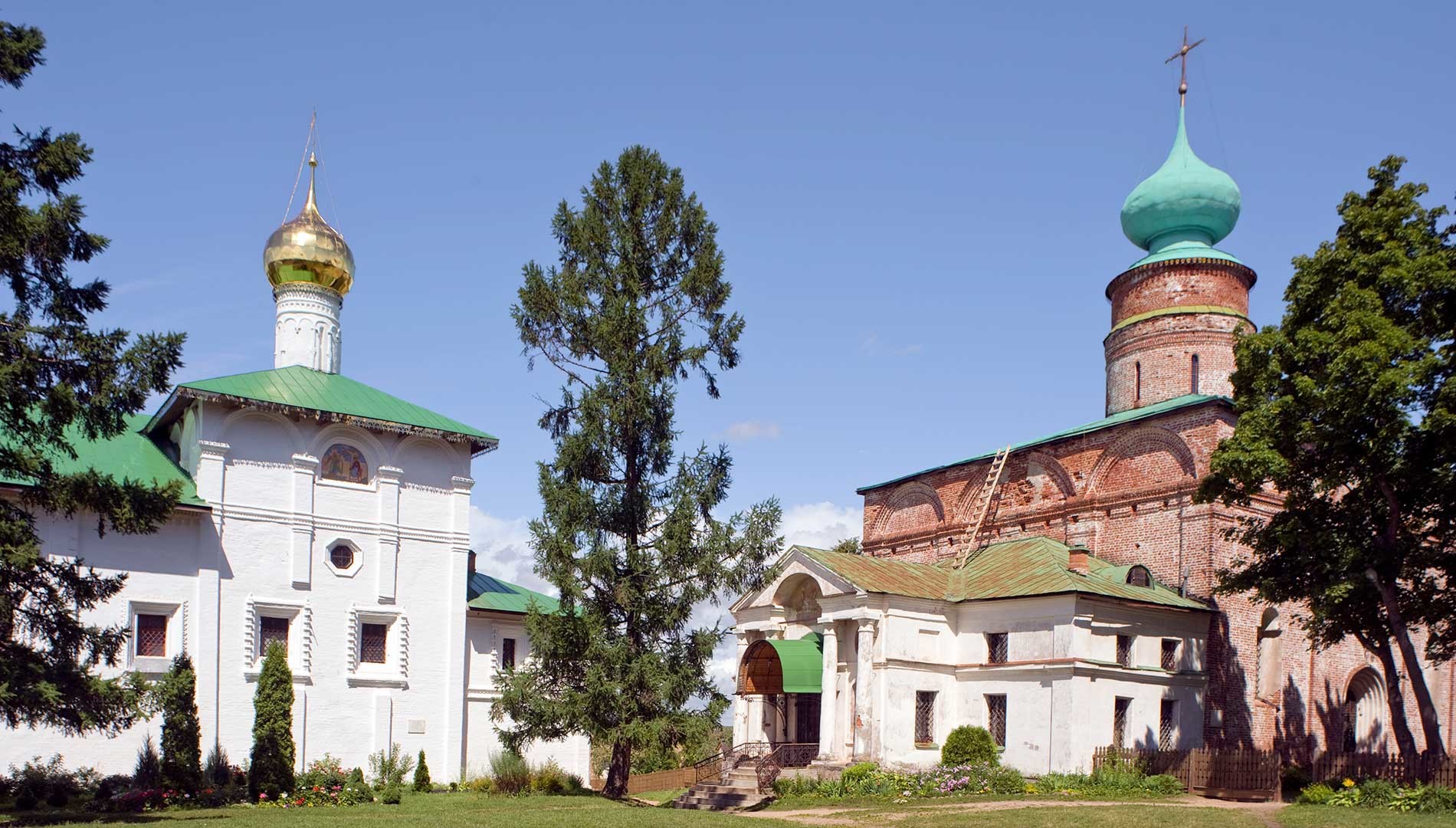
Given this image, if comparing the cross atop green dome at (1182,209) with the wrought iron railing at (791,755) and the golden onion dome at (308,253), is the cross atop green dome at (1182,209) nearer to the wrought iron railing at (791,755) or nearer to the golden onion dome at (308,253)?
the wrought iron railing at (791,755)

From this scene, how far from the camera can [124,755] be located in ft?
76.6

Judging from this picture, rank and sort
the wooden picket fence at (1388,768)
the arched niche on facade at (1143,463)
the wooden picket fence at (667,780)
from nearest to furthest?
the wooden picket fence at (1388,768)
the arched niche on facade at (1143,463)
the wooden picket fence at (667,780)

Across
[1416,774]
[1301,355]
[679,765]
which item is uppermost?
[1301,355]

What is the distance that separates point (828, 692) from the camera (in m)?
24.9

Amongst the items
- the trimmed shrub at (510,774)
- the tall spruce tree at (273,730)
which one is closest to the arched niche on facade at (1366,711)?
the trimmed shrub at (510,774)

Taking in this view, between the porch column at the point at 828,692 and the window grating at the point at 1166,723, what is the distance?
6339 millimetres

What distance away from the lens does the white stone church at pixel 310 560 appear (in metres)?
24.4

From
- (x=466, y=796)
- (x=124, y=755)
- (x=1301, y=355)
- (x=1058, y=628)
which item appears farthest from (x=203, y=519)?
(x=1301, y=355)

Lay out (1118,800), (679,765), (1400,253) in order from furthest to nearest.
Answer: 1. (679,765)
2. (1118,800)
3. (1400,253)

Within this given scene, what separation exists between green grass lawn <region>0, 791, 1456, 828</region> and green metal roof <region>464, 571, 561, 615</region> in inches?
294

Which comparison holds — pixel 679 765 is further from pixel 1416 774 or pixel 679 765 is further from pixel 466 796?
pixel 1416 774

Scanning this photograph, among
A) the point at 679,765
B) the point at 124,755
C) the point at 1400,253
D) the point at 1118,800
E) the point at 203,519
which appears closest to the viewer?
the point at 1400,253

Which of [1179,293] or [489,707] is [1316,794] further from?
[489,707]

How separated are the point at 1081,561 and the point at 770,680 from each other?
6997mm
